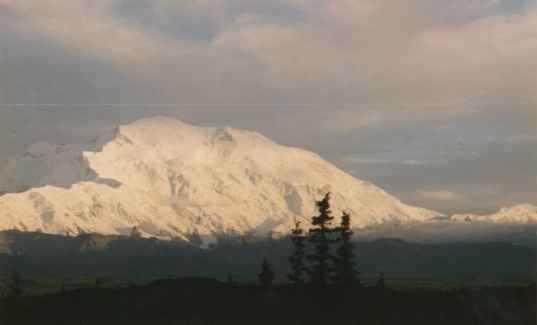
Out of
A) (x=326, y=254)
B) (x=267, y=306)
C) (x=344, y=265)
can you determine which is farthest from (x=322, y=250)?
(x=267, y=306)

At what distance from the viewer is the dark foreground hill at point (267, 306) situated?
10769 cm

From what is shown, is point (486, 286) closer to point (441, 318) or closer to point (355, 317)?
point (441, 318)

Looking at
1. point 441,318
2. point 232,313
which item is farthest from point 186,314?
point 441,318

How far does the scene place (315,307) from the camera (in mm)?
107688

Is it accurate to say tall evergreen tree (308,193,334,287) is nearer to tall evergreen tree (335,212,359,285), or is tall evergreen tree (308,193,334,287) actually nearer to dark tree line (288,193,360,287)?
dark tree line (288,193,360,287)

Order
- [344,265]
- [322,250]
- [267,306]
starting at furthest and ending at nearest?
[267,306] < [344,265] < [322,250]

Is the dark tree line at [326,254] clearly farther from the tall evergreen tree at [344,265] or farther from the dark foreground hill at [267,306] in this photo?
the dark foreground hill at [267,306]

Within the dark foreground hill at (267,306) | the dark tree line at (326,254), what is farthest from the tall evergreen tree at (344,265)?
the dark foreground hill at (267,306)

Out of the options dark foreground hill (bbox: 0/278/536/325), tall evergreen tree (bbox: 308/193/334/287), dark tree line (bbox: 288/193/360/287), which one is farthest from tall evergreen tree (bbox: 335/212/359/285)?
tall evergreen tree (bbox: 308/193/334/287)

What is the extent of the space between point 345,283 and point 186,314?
2018cm

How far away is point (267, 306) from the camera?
113 meters

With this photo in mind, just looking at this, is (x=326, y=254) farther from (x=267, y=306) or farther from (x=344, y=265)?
(x=267, y=306)

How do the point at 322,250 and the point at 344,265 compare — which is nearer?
the point at 322,250

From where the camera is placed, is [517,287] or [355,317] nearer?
[355,317]
